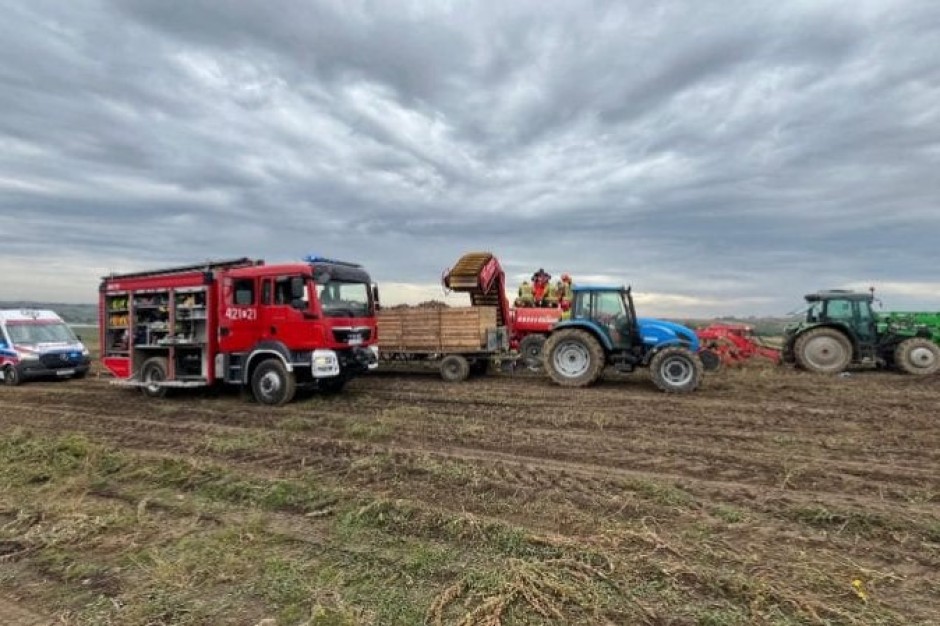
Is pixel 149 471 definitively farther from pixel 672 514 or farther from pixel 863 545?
pixel 863 545

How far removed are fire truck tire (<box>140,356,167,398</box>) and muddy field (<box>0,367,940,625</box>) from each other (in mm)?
2902

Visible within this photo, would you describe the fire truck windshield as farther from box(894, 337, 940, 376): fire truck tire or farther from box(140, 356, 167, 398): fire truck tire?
box(894, 337, 940, 376): fire truck tire

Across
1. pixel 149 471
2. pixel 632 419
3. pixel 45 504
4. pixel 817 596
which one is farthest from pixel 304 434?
pixel 817 596

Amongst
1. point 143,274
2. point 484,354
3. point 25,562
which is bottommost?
point 25,562

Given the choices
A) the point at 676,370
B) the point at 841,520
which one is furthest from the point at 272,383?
the point at 841,520

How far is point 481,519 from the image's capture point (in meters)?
4.53


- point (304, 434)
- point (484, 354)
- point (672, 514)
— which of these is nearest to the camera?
point (672, 514)

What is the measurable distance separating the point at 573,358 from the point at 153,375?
9.06 metres

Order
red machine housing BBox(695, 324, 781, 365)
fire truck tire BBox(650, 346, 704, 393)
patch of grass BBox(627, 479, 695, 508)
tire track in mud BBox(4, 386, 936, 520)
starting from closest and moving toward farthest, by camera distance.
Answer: patch of grass BBox(627, 479, 695, 508) → tire track in mud BBox(4, 386, 936, 520) → fire truck tire BBox(650, 346, 704, 393) → red machine housing BBox(695, 324, 781, 365)

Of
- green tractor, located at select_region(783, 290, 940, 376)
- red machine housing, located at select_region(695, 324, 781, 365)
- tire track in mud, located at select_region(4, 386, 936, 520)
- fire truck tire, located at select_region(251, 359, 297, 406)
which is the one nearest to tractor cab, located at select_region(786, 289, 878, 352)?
green tractor, located at select_region(783, 290, 940, 376)

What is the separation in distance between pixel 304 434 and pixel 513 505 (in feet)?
13.2

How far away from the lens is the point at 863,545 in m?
4.00

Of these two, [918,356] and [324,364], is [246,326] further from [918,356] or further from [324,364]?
[918,356]

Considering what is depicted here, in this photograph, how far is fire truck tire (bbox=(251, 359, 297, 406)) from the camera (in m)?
10.3
